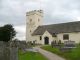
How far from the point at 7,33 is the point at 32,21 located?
1266 inches

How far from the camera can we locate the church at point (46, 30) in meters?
65.6

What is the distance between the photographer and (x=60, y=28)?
68625mm

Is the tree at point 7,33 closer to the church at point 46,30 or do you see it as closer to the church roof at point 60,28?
the church at point 46,30

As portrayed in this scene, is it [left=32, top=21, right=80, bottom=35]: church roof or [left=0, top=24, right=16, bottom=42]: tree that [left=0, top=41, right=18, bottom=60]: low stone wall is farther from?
[left=32, top=21, right=80, bottom=35]: church roof

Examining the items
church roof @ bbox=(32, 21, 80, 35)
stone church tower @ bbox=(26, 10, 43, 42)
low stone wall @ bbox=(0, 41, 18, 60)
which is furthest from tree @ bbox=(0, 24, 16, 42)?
low stone wall @ bbox=(0, 41, 18, 60)

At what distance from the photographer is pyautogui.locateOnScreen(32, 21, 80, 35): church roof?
65.7 meters

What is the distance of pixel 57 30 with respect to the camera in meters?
68.4

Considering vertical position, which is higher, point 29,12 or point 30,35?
point 29,12

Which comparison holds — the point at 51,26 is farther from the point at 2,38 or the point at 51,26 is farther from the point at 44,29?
the point at 2,38

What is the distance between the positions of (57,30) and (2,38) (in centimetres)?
3025

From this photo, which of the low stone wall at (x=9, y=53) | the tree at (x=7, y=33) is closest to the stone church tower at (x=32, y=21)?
the tree at (x=7, y=33)

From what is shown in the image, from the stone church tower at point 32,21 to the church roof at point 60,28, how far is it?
176cm

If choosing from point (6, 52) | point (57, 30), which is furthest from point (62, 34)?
point (6, 52)

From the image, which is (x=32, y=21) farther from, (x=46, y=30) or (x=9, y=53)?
(x=9, y=53)
